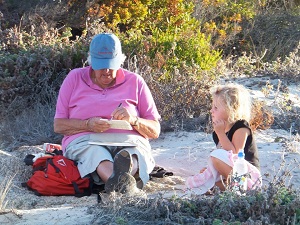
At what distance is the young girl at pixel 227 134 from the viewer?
5.04 metres

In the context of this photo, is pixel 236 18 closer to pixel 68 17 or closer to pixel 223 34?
pixel 223 34

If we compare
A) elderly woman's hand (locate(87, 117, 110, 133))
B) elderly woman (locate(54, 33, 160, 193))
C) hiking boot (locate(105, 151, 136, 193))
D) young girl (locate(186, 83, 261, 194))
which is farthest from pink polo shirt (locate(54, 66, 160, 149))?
young girl (locate(186, 83, 261, 194))

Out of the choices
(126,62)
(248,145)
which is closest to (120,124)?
(248,145)

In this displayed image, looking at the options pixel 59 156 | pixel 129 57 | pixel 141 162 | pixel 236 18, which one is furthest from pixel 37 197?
pixel 236 18

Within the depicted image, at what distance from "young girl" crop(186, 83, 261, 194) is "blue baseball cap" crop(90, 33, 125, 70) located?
82 cm

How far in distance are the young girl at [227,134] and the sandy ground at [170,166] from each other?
0.20 meters

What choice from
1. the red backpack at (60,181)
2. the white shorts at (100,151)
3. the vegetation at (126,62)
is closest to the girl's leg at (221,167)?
the white shorts at (100,151)

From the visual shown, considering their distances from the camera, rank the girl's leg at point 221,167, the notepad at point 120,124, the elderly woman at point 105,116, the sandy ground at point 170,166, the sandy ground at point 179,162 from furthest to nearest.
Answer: the elderly woman at point 105,116
the notepad at point 120,124
the girl's leg at point 221,167
the sandy ground at point 179,162
the sandy ground at point 170,166

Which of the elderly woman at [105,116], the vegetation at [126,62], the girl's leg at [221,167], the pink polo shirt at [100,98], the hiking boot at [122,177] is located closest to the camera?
the hiking boot at [122,177]

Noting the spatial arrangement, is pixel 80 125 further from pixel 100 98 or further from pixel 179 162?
pixel 179 162

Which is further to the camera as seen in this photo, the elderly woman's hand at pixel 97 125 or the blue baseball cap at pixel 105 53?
the blue baseball cap at pixel 105 53

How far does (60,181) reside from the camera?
17.3 feet

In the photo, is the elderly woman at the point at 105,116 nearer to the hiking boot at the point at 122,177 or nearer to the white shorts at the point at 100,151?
the white shorts at the point at 100,151

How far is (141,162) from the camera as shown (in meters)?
5.34
